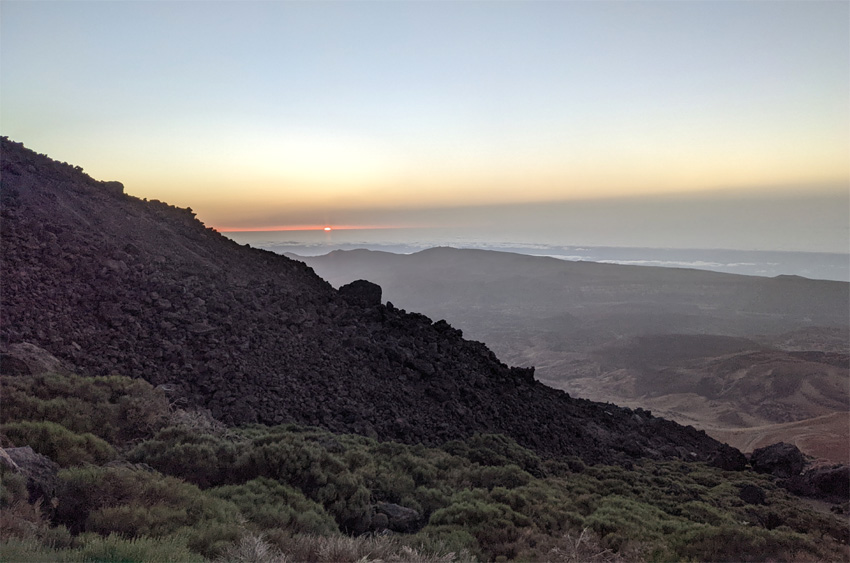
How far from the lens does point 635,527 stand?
8234 millimetres

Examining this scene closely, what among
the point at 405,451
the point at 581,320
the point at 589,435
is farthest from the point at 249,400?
the point at 581,320

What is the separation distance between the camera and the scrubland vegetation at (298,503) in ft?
15.9

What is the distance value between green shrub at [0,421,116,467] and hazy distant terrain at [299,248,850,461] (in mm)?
18399

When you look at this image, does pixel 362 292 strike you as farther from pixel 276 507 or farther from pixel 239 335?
pixel 276 507

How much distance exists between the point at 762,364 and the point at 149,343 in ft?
151

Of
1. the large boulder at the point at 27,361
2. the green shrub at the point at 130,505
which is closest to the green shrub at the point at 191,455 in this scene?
the green shrub at the point at 130,505

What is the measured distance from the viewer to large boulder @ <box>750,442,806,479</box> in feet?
51.1

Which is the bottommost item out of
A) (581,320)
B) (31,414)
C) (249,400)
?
(581,320)

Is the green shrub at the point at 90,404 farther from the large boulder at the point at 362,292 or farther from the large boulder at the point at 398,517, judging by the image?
the large boulder at the point at 362,292

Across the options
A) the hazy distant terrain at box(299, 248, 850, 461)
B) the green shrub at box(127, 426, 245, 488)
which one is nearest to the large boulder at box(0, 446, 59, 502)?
the green shrub at box(127, 426, 245, 488)

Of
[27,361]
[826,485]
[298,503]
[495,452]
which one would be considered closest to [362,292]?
[495,452]

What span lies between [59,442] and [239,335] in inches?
243

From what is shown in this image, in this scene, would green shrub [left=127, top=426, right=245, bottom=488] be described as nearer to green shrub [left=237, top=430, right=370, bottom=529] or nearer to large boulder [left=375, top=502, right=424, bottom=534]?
green shrub [left=237, top=430, right=370, bottom=529]

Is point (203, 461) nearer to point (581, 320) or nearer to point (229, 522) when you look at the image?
point (229, 522)
